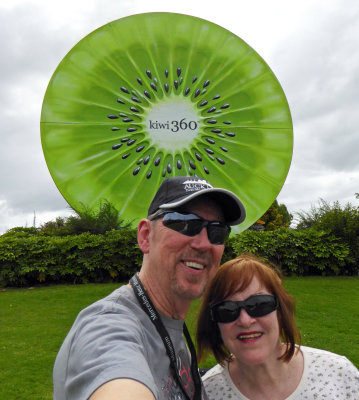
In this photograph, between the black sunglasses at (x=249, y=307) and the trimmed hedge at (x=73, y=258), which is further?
the trimmed hedge at (x=73, y=258)

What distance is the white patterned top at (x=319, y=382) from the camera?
247 centimetres

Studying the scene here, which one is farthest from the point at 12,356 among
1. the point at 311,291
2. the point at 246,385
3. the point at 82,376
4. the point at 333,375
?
the point at 311,291

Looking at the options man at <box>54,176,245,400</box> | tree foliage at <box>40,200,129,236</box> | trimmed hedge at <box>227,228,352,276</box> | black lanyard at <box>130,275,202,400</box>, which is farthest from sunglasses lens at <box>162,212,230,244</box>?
trimmed hedge at <box>227,228,352,276</box>

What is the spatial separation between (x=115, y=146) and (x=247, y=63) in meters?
4.37

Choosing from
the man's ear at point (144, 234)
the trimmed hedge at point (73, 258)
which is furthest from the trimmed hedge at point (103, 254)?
the man's ear at point (144, 234)

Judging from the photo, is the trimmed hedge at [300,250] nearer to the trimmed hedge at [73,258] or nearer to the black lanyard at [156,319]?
the trimmed hedge at [73,258]

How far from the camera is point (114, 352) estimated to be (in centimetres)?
131

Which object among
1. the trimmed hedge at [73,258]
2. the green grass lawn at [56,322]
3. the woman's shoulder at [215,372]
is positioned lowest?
the green grass lawn at [56,322]

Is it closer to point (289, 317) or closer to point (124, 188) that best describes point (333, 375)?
point (289, 317)

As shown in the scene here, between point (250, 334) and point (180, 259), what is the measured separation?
0.80 m

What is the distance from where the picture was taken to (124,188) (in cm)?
1122

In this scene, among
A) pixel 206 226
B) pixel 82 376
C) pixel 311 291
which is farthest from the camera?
pixel 311 291

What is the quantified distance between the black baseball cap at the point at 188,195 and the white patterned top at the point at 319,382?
3.85 feet

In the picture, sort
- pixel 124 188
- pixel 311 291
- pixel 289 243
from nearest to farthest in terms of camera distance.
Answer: pixel 311 291
pixel 124 188
pixel 289 243
